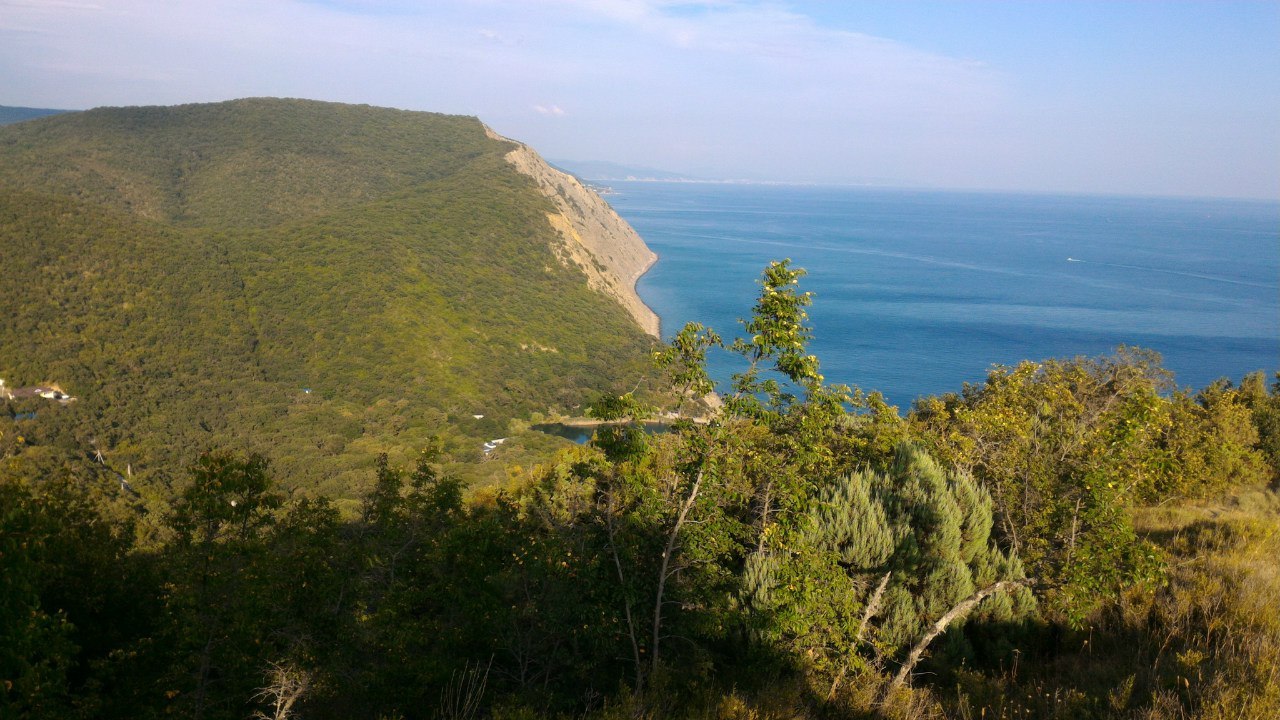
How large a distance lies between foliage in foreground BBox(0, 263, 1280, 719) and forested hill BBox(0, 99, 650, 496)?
25.0 m

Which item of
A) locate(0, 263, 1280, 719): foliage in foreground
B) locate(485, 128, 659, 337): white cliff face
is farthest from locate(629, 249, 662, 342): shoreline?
locate(0, 263, 1280, 719): foliage in foreground

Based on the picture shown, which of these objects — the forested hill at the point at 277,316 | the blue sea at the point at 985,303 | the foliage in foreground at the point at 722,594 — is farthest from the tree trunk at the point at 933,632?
the blue sea at the point at 985,303

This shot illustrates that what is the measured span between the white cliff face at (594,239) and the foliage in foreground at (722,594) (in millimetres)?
93278

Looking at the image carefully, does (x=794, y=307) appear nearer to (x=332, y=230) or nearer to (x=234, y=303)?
(x=234, y=303)

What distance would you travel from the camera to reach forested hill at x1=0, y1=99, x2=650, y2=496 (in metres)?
56.4

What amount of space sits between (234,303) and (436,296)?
2286 cm

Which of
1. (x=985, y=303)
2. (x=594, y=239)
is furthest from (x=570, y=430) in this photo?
(x=985, y=303)

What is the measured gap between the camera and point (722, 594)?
958cm

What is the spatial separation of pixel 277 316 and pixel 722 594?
81.8 metres

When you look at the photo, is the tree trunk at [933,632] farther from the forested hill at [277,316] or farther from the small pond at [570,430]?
the small pond at [570,430]

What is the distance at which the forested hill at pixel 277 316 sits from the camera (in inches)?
2222

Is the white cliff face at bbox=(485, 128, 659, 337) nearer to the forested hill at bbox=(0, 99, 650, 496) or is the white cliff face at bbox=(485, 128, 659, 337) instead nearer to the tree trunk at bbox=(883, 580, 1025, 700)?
the forested hill at bbox=(0, 99, 650, 496)

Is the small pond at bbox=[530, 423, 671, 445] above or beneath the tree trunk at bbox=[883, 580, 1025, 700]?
beneath

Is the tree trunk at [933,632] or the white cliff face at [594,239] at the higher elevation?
the white cliff face at [594,239]
